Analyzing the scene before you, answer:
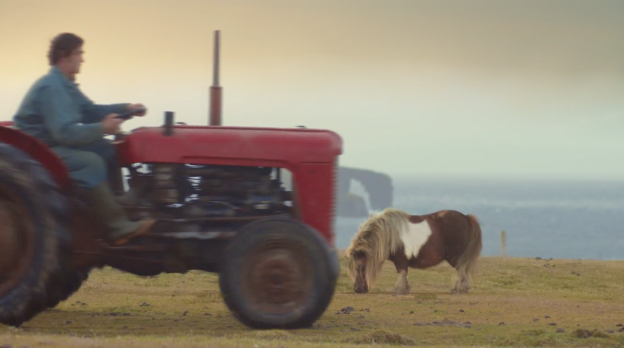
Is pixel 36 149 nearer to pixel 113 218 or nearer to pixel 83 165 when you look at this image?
pixel 83 165

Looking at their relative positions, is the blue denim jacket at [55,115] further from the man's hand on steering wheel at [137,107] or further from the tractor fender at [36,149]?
the man's hand on steering wheel at [137,107]

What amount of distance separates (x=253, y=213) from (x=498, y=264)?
43.5 feet

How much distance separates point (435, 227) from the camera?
58.7 feet

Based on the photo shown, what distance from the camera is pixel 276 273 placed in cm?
874

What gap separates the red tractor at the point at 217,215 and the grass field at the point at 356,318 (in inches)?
17.4

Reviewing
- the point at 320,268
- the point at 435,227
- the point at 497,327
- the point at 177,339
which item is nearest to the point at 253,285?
the point at 320,268

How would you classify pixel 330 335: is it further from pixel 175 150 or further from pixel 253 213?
pixel 175 150

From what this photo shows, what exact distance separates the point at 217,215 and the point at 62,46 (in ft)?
7.01

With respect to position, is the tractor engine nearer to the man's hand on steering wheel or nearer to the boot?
the boot

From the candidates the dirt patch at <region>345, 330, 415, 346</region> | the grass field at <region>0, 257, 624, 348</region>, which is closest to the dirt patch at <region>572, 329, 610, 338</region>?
the grass field at <region>0, 257, 624, 348</region>

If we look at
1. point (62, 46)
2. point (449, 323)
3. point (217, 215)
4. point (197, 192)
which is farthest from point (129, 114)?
point (449, 323)

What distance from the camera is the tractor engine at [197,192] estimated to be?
352 inches

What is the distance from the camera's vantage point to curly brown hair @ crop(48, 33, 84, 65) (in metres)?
8.71

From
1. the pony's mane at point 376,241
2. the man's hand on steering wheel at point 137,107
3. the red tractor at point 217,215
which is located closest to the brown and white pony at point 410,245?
the pony's mane at point 376,241
